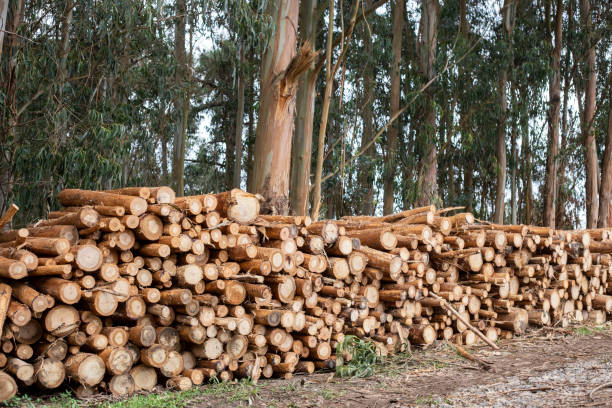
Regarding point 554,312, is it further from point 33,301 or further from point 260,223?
point 33,301

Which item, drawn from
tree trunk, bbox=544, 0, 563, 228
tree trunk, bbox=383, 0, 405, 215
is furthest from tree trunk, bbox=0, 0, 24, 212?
tree trunk, bbox=544, 0, 563, 228

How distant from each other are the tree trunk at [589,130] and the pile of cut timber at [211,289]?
10266mm

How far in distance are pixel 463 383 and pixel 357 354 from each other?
1.03 meters

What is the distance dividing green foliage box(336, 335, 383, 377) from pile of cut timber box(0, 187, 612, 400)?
0.33ft

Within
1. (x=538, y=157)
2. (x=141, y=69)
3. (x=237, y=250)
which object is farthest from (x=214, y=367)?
(x=538, y=157)

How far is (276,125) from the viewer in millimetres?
8094

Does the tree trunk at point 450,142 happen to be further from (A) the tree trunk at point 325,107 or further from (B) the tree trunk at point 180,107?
(A) the tree trunk at point 325,107

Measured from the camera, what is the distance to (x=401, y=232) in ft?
20.1

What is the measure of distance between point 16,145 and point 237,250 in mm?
6273

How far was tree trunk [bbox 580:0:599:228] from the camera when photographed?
50.7 ft

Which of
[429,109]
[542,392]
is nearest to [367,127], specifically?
[429,109]

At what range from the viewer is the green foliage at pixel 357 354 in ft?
Answer: 16.8

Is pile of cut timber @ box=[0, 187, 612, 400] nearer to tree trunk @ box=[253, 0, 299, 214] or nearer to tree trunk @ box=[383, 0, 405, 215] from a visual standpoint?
tree trunk @ box=[253, 0, 299, 214]

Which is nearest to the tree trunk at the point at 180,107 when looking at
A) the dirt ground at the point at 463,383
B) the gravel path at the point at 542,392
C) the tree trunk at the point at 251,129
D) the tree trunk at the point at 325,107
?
the tree trunk at the point at 251,129
